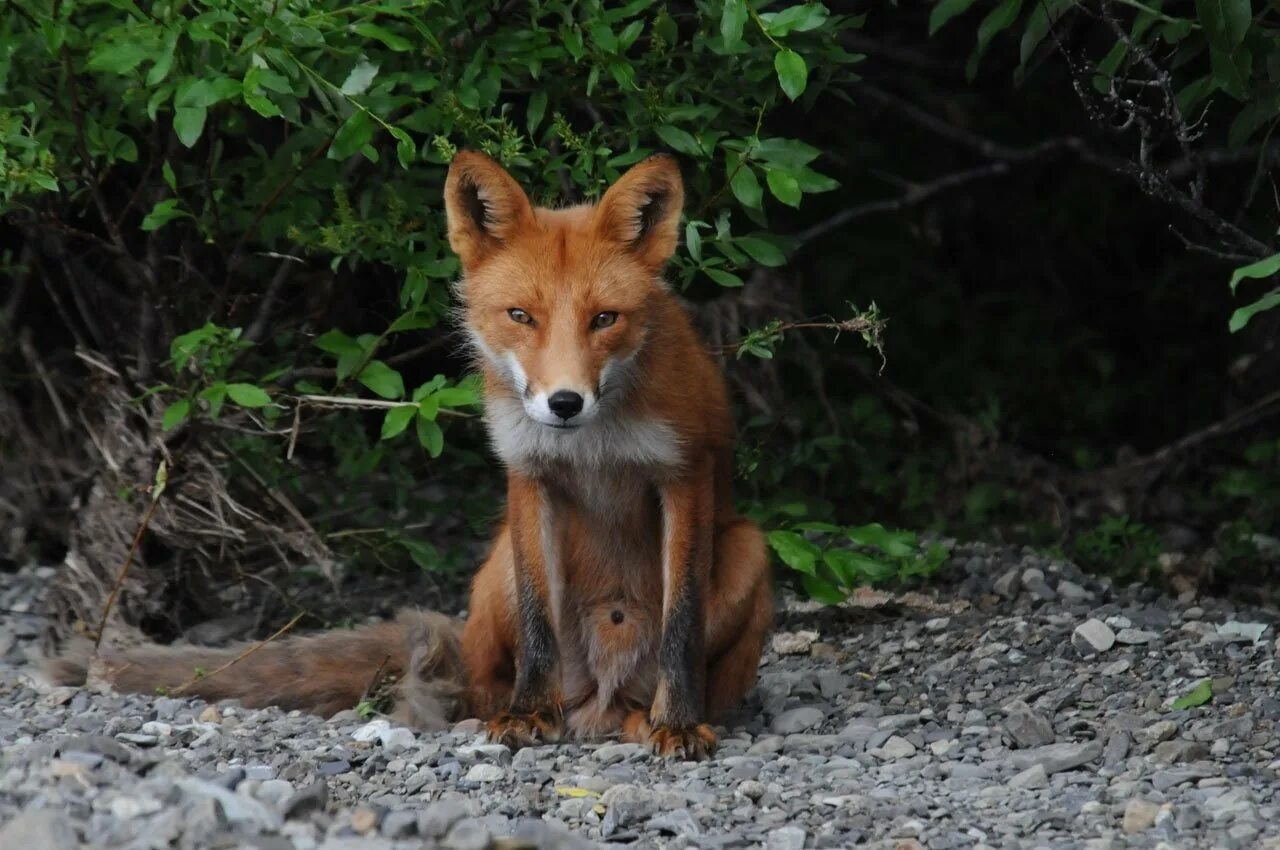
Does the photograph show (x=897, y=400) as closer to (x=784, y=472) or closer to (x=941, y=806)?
(x=784, y=472)

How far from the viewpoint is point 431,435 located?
5047 millimetres

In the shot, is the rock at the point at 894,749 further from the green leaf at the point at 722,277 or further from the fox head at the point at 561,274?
the green leaf at the point at 722,277

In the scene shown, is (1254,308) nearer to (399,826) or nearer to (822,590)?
(822,590)

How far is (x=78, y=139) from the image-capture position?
5.11 metres

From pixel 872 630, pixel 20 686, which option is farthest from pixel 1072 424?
pixel 20 686

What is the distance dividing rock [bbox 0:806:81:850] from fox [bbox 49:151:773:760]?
173 centimetres

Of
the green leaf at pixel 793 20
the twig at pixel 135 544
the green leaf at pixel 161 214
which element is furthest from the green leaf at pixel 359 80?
the twig at pixel 135 544

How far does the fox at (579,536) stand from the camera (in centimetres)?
454

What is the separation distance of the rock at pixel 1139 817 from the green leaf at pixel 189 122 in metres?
2.99

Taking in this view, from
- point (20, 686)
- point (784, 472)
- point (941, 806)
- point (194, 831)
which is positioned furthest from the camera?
point (784, 472)

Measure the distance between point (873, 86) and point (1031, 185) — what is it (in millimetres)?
1630

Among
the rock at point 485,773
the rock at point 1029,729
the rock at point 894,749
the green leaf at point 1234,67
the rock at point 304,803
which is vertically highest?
the green leaf at point 1234,67

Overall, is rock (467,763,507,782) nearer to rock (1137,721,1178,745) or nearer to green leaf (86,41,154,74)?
rock (1137,721,1178,745)

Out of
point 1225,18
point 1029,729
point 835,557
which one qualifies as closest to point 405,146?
point 835,557
